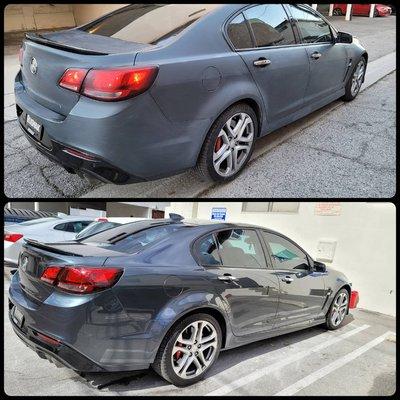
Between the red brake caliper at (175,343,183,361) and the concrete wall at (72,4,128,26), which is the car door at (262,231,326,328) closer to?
the red brake caliper at (175,343,183,361)

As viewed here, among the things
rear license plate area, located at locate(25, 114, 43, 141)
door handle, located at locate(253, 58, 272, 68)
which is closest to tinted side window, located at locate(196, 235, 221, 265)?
rear license plate area, located at locate(25, 114, 43, 141)

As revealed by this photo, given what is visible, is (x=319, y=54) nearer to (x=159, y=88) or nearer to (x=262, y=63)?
(x=262, y=63)

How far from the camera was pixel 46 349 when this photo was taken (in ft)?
8.04

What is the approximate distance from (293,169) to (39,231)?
3822mm

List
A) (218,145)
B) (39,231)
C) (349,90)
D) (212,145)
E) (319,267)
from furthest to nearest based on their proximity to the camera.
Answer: (349,90) → (39,231) → (319,267) → (218,145) → (212,145)

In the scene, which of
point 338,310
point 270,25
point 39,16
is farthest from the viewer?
point 39,16

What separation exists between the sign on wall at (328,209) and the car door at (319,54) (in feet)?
5.07

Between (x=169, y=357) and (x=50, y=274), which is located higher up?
(x=50, y=274)

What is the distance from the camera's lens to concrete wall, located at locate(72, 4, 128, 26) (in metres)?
12.0

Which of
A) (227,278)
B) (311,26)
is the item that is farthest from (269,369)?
(311,26)

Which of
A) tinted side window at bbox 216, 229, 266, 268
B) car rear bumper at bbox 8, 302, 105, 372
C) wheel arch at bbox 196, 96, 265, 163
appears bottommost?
car rear bumper at bbox 8, 302, 105, 372

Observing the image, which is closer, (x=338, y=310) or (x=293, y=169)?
(x=293, y=169)

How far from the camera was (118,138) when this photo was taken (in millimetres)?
2709

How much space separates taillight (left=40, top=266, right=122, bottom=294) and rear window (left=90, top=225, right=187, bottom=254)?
0.98 feet
